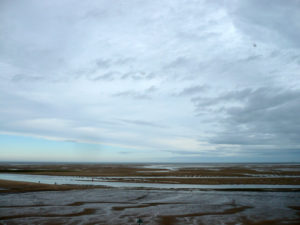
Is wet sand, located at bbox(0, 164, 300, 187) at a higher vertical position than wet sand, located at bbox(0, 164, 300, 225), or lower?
lower

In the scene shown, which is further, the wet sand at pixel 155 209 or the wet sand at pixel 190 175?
the wet sand at pixel 190 175

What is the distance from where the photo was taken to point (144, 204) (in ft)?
85.0

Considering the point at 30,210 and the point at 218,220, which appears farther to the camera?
the point at 30,210

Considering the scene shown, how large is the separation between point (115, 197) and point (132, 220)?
1152 centimetres

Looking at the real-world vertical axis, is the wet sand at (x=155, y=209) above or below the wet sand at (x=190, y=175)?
above

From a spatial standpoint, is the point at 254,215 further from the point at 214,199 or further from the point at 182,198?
the point at 182,198

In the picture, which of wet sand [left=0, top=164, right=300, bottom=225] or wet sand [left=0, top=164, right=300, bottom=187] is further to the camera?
wet sand [left=0, top=164, right=300, bottom=187]

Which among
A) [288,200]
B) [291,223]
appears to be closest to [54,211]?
[291,223]

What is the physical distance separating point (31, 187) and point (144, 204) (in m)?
22.0

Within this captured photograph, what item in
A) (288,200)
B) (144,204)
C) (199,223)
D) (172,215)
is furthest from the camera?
(288,200)

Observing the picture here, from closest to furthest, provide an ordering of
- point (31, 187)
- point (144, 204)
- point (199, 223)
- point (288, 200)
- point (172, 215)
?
point (199, 223) → point (172, 215) → point (144, 204) → point (288, 200) → point (31, 187)

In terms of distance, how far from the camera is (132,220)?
Answer: 19391 mm

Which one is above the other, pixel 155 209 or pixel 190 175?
pixel 155 209

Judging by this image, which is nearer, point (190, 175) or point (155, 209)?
point (155, 209)
